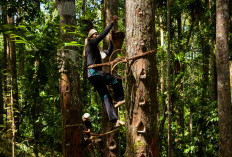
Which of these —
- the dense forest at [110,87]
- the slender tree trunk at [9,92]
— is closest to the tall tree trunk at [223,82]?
the dense forest at [110,87]

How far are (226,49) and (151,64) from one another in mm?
4047

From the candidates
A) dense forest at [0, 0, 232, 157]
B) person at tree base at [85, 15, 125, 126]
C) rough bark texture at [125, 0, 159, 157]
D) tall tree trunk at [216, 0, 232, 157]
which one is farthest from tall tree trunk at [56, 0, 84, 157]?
tall tree trunk at [216, 0, 232, 157]

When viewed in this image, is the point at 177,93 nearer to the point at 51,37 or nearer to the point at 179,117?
the point at 179,117

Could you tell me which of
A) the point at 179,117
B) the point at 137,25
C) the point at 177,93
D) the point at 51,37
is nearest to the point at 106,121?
the point at 51,37

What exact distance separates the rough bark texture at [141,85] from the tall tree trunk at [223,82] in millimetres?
3929

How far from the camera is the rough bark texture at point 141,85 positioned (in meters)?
2.50

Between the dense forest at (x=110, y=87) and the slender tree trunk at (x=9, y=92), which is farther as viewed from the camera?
the slender tree trunk at (x=9, y=92)

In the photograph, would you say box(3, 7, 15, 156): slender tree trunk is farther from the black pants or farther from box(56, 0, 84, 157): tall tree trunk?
the black pants

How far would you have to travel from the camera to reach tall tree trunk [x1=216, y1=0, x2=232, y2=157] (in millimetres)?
5727

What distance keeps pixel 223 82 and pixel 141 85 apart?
13.5 feet

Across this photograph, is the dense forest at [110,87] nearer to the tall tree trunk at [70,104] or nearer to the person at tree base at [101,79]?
the tall tree trunk at [70,104]

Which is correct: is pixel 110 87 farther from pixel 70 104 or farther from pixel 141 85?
pixel 141 85

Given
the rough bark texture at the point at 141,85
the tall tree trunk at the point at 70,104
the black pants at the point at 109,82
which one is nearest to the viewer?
the rough bark texture at the point at 141,85

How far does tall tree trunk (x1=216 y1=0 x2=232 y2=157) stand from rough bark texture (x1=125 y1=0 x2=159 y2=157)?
393 centimetres
